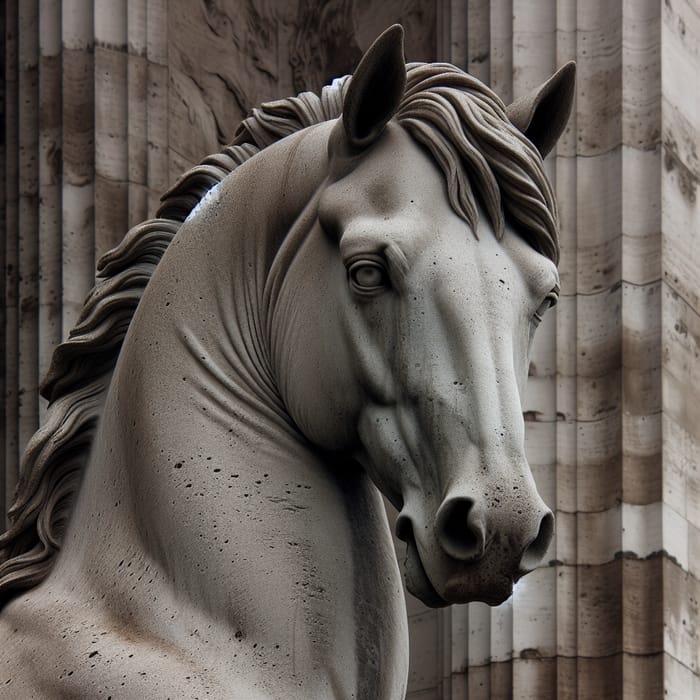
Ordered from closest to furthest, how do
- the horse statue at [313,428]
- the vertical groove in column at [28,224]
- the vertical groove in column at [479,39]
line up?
the horse statue at [313,428], the vertical groove in column at [28,224], the vertical groove in column at [479,39]

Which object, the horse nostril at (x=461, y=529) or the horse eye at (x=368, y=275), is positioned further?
the horse eye at (x=368, y=275)

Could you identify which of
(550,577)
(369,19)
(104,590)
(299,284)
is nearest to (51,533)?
(104,590)

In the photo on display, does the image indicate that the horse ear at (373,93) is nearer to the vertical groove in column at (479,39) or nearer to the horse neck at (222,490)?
the horse neck at (222,490)

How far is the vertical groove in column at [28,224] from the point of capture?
29.6ft

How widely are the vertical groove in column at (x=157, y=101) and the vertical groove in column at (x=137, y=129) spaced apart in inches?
0.6

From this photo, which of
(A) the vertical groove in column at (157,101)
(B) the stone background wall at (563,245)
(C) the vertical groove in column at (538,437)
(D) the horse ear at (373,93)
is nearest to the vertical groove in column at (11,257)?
(B) the stone background wall at (563,245)

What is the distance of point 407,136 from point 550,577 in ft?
16.2

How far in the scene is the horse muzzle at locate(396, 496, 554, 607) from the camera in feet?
12.0

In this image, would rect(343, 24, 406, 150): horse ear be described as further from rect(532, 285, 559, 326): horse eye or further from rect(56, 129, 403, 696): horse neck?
rect(532, 285, 559, 326): horse eye

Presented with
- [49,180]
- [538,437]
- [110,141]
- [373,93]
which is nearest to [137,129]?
[110,141]

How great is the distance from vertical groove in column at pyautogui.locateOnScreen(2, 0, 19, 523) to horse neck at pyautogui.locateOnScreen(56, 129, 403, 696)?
484 centimetres

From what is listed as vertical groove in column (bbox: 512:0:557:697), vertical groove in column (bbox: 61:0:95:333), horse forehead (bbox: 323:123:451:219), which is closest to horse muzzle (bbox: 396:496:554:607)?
horse forehead (bbox: 323:123:451:219)

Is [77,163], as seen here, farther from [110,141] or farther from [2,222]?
[2,222]

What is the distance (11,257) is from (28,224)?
4.5 inches
